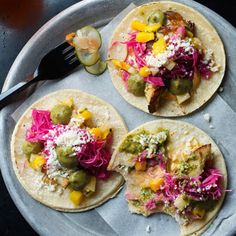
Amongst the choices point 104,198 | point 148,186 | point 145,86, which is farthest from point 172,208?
point 145,86

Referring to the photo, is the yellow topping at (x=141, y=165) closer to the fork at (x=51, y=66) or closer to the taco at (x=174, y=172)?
the taco at (x=174, y=172)

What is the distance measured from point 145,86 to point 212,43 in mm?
540

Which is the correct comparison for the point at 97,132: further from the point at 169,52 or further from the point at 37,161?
the point at 169,52

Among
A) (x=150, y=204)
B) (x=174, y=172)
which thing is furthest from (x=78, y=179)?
(x=174, y=172)

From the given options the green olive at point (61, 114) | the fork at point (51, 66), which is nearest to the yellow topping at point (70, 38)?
the fork at point (51, 66)

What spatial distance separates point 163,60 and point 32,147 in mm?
1013

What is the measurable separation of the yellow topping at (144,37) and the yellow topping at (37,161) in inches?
39.1

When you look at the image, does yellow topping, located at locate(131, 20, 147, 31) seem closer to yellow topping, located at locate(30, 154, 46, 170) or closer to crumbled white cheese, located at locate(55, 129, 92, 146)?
crumbled white cheese, located at locate(55, 129, 92, 146)

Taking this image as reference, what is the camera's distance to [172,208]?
3918mm

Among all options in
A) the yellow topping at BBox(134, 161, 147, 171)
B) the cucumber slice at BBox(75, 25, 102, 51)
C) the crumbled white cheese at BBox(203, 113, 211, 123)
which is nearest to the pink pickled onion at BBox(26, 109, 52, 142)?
the cucumber slice at BBox(75, 25, 102, 51)

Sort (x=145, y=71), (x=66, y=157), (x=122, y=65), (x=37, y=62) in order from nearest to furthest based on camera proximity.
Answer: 1. (x=66, y=157)
2. (x=145, y=71)
3. (x=122, y=65)
4. (x=37, y=62)

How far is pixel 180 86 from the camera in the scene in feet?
13.0

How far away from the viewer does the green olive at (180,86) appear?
156 inches

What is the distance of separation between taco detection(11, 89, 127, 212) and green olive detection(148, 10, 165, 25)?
62cm
